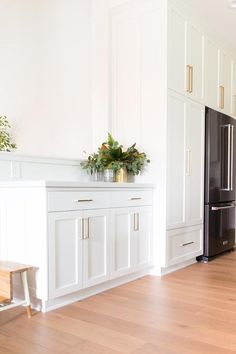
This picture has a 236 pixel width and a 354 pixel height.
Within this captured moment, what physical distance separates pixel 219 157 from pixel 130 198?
151cm

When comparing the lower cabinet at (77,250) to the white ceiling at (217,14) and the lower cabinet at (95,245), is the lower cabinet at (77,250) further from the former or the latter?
the white ceiling at (217,14)

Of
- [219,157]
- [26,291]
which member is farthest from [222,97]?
[26,291]

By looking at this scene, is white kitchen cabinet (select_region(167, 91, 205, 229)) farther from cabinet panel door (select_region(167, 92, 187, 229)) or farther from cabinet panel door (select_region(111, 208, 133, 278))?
cabinet panel door (select_region(111, 208, 133, 278))

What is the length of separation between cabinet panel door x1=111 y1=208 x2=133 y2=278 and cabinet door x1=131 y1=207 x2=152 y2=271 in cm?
6

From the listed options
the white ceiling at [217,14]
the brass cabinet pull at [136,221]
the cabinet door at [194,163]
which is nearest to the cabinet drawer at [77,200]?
the brass cabinet pull at [136,221]

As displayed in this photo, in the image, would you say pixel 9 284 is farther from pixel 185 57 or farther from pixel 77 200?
pixel 185 57

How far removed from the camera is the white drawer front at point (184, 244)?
3400 mm

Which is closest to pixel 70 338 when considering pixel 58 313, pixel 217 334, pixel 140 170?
pixel 58 313

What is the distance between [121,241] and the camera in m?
2.98

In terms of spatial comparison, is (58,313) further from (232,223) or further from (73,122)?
(232,223)

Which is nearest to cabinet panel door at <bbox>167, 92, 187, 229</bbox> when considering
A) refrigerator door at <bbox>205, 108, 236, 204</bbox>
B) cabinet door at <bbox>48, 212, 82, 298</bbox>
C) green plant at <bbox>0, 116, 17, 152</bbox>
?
refrigerator door at <bbox>205, 108, 236, 204</bbox>

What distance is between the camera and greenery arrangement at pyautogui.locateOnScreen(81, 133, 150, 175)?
332 cm

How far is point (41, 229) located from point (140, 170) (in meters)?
1.36

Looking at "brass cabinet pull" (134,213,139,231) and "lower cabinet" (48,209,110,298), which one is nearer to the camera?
"lower cabinet" (48,209,110,298)
